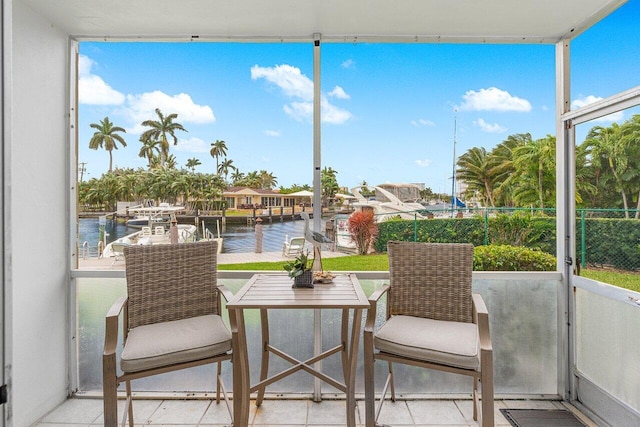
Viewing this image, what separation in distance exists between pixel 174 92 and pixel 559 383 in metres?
3.50

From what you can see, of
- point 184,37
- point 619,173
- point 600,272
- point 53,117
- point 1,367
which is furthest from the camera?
point 184,37

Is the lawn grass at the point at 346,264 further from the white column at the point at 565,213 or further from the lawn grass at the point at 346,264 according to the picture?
the white column at the point at 565,213

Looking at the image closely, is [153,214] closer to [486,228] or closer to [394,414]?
[394,414]

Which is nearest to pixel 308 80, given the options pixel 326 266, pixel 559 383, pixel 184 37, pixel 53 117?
pixel 184 37

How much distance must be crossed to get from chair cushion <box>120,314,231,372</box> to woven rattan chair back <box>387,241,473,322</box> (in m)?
1.11

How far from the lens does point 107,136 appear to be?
284 cm

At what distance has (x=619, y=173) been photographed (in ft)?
7.37

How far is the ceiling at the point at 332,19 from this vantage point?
7.59 ft

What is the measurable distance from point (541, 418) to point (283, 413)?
65.6 inches

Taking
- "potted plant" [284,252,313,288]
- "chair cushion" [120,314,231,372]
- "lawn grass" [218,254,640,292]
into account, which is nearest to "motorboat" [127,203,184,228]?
"lawn grass" [218,254,640,292]

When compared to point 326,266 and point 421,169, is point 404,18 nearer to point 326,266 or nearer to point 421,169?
point 421,169

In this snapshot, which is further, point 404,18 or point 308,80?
point 308,80

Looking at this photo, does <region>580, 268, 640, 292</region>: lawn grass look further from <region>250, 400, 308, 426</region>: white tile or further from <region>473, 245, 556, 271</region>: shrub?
<region>250, 400, 308, 426</region>: white tile

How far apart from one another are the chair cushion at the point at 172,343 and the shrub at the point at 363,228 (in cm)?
114
